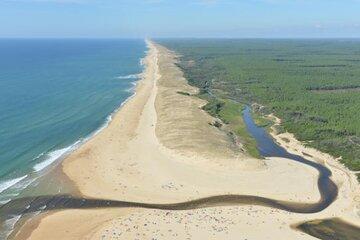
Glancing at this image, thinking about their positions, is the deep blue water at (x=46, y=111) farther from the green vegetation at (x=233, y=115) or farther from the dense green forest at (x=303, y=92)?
the dense green forest at (x=303, y=92)

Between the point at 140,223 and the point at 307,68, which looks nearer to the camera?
the point at 140,223

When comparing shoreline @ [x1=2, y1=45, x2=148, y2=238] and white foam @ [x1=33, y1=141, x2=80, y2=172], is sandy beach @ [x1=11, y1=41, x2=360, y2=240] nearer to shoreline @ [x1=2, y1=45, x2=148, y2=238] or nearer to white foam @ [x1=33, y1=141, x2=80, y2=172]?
shoreline @ [x1=2, y1=45, x2=148, y2=238]

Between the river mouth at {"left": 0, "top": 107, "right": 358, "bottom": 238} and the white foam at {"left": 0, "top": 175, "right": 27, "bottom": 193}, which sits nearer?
the river mouth at {"left": 0, "top": 107, "right": 358, "bottom": 238}

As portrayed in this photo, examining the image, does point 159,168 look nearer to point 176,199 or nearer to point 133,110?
point 176,199


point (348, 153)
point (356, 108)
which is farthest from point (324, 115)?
point (348, 153)

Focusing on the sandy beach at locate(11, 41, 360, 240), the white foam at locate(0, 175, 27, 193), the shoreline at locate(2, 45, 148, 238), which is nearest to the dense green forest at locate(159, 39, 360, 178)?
the sandy beach at locate(11, 41, 360, 240)

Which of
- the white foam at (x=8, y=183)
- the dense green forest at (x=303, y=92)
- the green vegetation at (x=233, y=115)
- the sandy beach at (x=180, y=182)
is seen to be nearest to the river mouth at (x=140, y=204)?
the sandy beach at (x=180, y=182)
